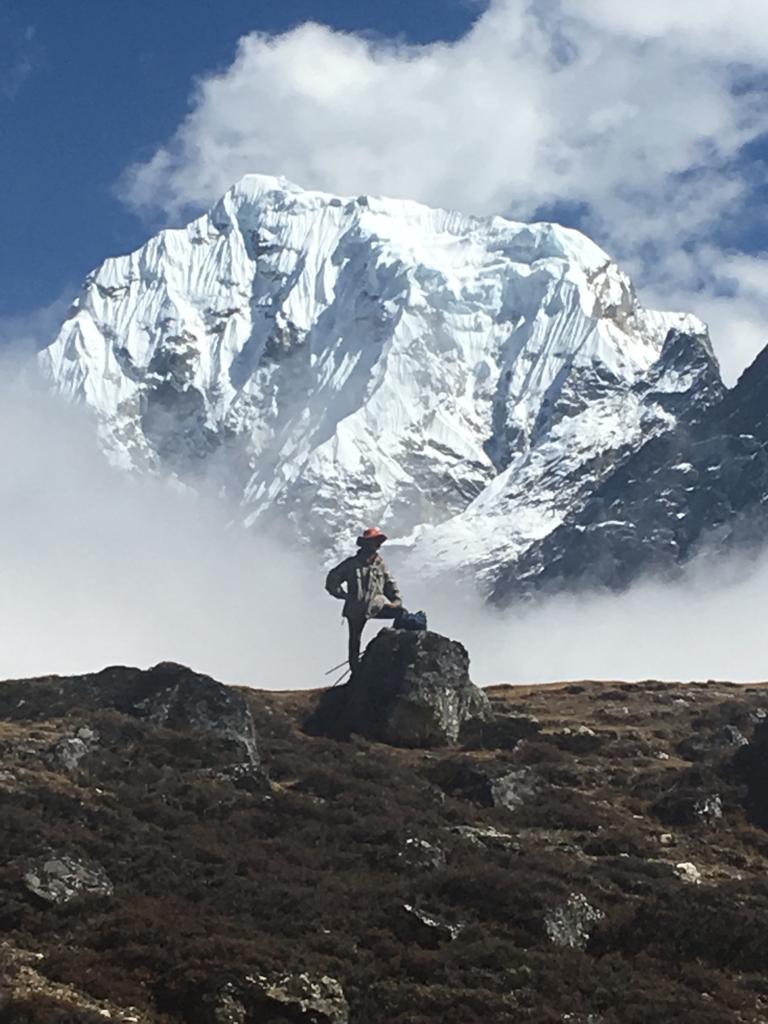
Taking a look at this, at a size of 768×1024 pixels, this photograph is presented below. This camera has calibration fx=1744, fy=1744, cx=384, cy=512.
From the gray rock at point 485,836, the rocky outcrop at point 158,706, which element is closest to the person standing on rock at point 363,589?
the rocky outcrop at point 158,706

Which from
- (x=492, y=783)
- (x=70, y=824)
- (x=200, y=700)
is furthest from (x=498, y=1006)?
(x=200, y=700)

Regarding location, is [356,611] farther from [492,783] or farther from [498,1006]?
[498,1006]

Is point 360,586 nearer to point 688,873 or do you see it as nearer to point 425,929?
point 688,873

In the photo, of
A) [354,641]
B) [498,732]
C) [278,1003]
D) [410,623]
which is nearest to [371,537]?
[410,623]

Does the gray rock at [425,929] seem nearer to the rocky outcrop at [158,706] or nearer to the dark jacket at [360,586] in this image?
the rocky outcrop at [158,706]

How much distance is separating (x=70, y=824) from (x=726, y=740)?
19760 mm

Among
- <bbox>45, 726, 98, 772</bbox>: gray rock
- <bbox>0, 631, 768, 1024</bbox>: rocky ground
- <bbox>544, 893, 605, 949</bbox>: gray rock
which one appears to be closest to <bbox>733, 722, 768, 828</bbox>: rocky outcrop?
<bbox>0, 631, 768, 1024</bbox>: rocky ground

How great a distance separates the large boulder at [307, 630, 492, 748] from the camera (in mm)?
45531

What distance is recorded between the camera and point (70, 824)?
32.0 meters

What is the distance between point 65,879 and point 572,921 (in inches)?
323

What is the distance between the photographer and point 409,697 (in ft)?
149

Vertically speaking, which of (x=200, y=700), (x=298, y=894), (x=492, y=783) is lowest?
(x=298, y=894)

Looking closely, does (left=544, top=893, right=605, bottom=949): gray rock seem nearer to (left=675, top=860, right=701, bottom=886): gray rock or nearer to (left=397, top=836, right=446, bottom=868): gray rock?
(left=397, top=836, right=446, bottom=868): gray rock

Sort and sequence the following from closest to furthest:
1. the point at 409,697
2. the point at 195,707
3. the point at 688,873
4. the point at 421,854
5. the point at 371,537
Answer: the point at 421,854 < the point at 688,873 < the point at 195,707 < the point at 409,697 < the point at 371,537
